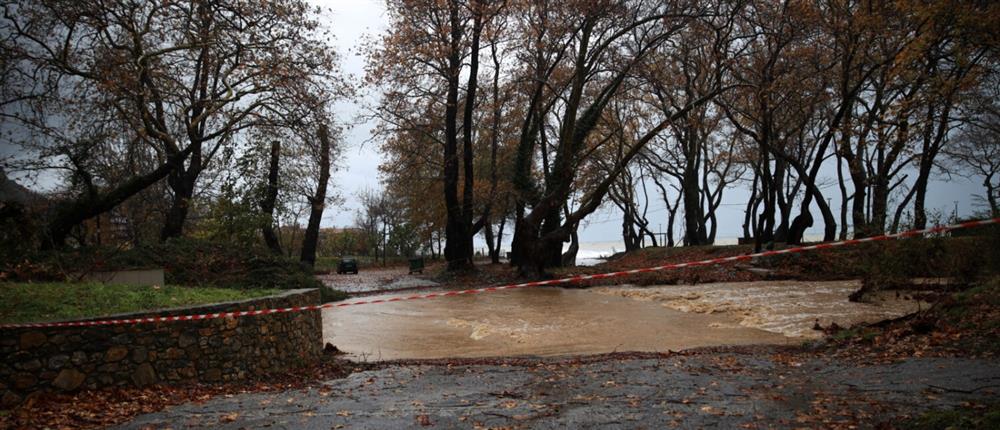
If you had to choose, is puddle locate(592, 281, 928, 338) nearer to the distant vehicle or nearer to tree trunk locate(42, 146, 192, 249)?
tree trunk locate(42, 146, 192, 249)

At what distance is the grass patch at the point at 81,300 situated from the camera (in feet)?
24.2

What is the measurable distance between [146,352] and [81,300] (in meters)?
1.60

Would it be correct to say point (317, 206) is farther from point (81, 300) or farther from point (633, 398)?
point (633, 398)

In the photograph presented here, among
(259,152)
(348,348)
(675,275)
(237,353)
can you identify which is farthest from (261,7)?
(675,275)

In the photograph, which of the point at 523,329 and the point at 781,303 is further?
the point at 781,303

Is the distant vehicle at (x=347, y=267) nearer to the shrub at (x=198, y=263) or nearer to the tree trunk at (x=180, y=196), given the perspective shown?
the tree trunk at (x=180, y=196)

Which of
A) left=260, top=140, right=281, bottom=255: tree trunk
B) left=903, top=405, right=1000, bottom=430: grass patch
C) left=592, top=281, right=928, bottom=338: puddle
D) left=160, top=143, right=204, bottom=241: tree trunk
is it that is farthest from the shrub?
left=903, top=405, right=1000, bottom=430: grass patch

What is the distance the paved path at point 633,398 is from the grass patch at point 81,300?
2.07 meters

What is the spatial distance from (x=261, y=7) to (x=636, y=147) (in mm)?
13305

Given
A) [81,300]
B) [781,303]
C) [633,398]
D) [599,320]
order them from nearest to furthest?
1. [633,398]
2. [81,300]
3. [599,320]
4. [781,303]

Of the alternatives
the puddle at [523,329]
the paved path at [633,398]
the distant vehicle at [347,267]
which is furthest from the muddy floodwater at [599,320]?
the distant vehicle at [347,267]

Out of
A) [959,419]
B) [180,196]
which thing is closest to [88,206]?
[180,196]

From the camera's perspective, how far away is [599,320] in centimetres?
1363

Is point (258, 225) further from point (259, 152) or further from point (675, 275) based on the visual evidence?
point (675, 275)
